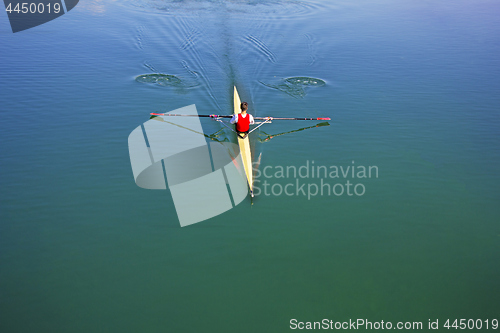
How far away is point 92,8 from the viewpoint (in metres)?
22.4

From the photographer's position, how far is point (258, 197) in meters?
9.44

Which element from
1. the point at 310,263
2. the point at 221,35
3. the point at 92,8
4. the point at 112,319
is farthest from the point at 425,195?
the point at 92,8

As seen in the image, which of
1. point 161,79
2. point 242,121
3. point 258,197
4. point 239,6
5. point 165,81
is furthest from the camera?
point 239,6

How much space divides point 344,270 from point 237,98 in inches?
296

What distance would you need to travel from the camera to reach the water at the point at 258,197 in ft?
23.3

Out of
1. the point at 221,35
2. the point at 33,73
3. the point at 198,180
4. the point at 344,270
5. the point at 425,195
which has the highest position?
the point at 221,35

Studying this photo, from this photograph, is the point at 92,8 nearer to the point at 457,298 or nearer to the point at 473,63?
the point at 473,63
